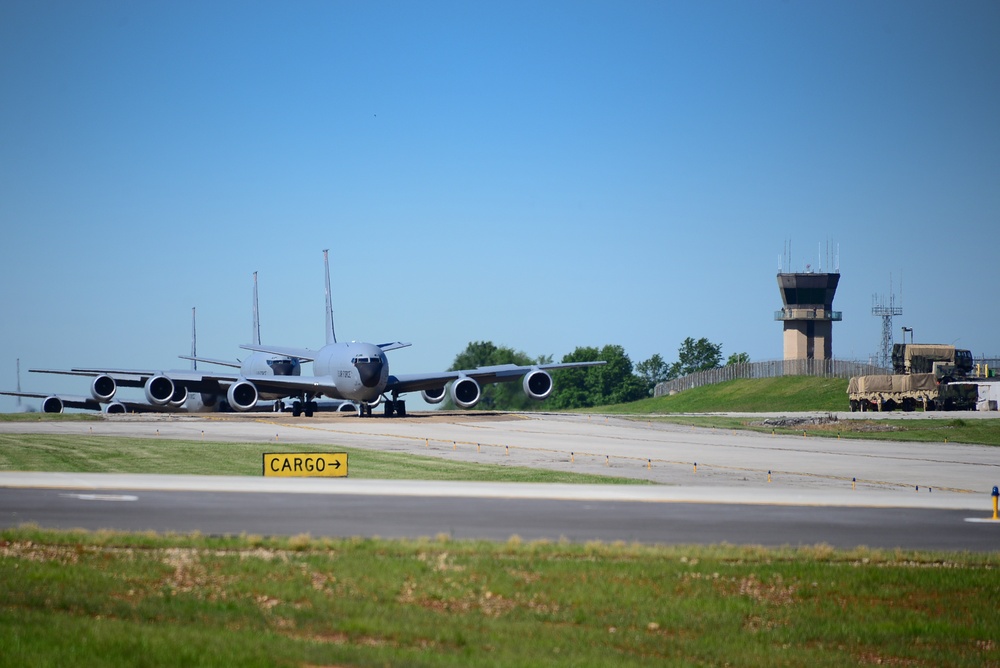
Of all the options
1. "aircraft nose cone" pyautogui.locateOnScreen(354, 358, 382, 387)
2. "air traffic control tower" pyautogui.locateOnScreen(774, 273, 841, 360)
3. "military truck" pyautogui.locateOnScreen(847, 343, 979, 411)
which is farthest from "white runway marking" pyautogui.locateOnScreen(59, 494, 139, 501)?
"air traffic control tower" pyautogui.locateOnScreen(774, 273, 841, 360)

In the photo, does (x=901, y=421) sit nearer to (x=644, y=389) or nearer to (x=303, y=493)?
(x=303, y=493)

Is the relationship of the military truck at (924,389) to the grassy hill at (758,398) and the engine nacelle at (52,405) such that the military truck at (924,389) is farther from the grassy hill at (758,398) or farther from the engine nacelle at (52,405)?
the engine nacelle at (52,405)

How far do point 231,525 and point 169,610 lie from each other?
6222mm

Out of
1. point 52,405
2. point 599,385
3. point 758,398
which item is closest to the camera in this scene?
point 52,405

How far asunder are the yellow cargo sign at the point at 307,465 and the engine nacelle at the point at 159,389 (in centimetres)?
3807

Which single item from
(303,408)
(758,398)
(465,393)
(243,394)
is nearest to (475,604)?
(243,394)

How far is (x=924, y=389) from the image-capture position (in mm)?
81562

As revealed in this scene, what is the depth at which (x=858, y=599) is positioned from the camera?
1559cm

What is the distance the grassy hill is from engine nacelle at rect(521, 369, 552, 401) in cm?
2538

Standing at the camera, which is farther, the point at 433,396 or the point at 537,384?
the point at 433,396

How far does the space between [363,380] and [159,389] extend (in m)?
13.0

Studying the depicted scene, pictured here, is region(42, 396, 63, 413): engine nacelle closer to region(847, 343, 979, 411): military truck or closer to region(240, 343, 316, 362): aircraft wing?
region(240, 343, 316, 362): aircraft wing

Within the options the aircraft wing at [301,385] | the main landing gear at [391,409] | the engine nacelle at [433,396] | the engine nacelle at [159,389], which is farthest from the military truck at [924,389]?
the engine nacelle at [159,389]

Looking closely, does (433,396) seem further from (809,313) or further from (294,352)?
(809,313)
